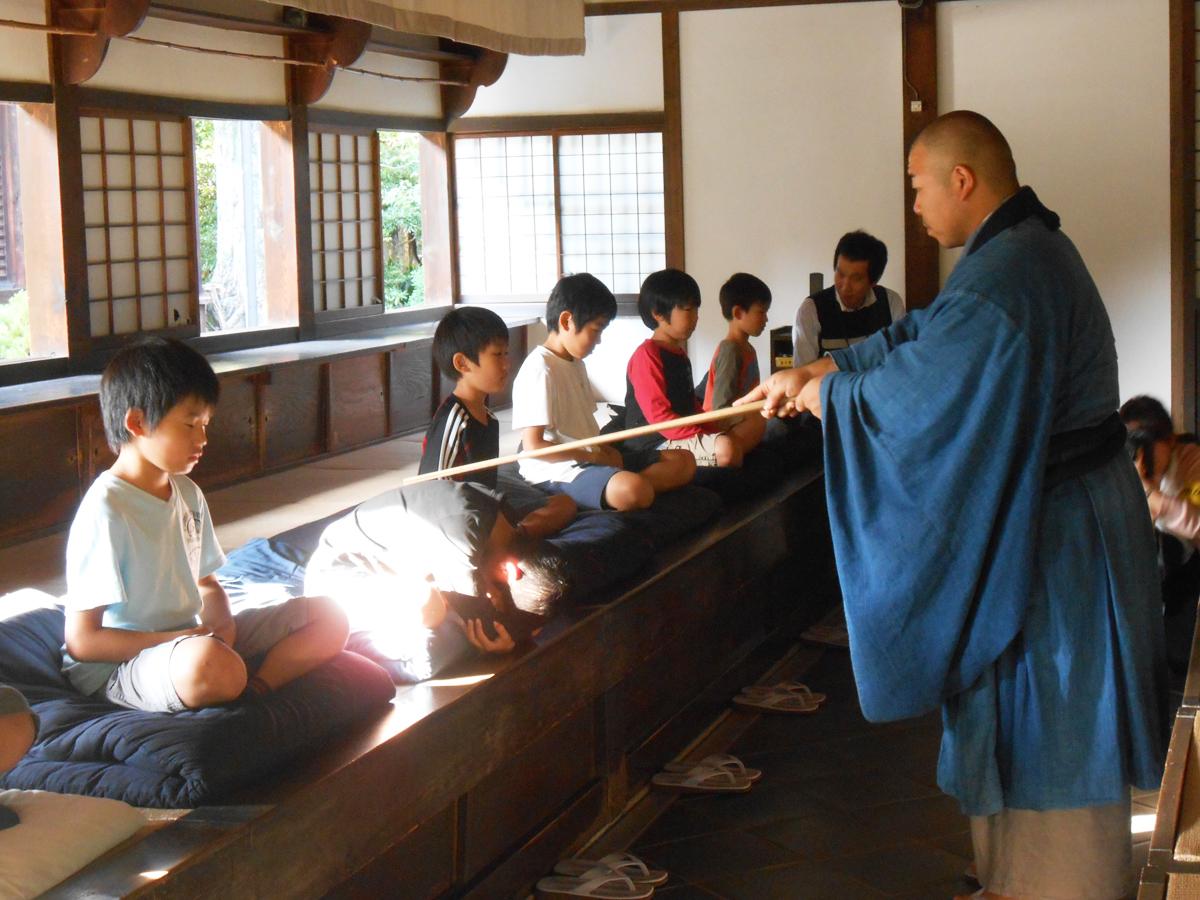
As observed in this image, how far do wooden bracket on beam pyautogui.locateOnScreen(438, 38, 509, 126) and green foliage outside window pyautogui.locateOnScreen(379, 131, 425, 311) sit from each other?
4412mm

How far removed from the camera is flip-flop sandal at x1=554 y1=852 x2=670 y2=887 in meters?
2.71

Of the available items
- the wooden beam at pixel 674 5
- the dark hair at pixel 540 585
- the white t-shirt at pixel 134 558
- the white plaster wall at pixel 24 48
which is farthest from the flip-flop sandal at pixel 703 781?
the wooden beam at pixel 674 5

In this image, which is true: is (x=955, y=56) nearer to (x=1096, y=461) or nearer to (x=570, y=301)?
(x=570, y=301)

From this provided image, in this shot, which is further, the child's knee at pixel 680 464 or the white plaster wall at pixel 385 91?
the white plaster wall at pixel 385 91

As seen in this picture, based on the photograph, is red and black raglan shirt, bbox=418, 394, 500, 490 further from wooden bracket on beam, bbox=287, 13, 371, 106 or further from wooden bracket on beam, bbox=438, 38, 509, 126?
wooden bracket on beam, bbox=438, 38, 509, 126

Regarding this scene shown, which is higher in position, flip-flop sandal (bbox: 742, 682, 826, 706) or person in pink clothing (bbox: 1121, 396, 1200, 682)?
person in pink clothing (bbox: 1121, 396, 1200, 682)

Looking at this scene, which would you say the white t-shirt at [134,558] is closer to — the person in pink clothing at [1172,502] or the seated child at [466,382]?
the seated child at [466,382]

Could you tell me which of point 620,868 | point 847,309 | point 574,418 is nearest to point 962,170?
point 620,868

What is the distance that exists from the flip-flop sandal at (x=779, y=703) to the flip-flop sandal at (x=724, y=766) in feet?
1.35

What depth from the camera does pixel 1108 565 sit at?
2355 millimetres

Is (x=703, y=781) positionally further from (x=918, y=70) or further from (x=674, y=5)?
(x=674, y=5)

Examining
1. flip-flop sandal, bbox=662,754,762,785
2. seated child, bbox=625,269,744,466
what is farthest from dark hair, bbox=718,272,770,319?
flip-flop sandal, bbox=662,754,762,785

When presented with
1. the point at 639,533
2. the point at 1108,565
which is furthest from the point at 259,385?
the point at 1108,565

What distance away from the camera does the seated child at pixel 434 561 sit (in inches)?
103
